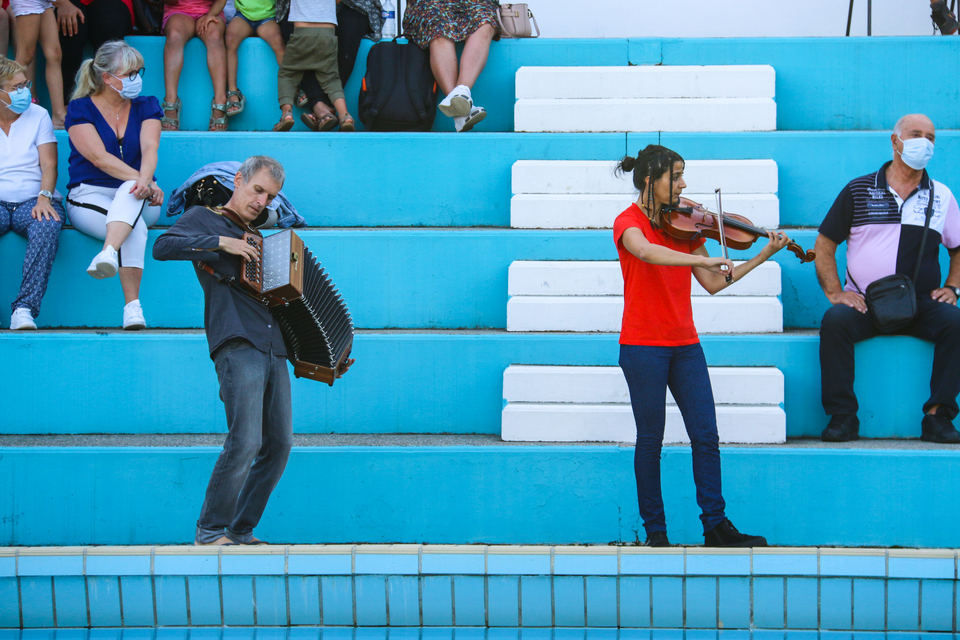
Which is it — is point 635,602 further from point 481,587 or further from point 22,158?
point 22,158

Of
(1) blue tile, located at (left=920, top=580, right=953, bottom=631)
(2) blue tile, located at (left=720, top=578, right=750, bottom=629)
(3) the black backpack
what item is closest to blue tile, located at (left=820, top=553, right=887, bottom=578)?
(1) blue tile, located at (left=920, top=580, right=953, bottom=631)

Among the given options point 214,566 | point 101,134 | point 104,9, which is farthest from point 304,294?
point 104,9

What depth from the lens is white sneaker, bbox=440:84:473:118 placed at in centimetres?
460

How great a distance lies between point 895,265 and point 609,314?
1.20m

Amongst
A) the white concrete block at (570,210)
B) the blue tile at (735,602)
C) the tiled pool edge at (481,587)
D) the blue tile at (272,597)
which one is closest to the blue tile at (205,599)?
the tiled pool edge at (481,587)

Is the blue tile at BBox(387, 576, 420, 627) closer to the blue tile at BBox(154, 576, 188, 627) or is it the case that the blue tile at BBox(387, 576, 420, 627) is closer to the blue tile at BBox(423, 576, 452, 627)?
the blue tile at BBox(423, 576, 452, 627)

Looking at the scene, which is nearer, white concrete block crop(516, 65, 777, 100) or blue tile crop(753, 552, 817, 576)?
blue tile crop(753, 552, 817, 576)

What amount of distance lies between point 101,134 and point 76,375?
1.16 metres

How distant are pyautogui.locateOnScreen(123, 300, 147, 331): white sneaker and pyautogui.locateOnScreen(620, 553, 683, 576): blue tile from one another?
2.46 m

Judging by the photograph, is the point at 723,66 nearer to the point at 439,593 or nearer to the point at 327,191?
the point at 327,191

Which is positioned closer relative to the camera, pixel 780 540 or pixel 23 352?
pixel 780 540

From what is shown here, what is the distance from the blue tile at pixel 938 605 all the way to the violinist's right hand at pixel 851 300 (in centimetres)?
131

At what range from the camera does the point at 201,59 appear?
16.8ft

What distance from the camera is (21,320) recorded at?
12.6 ft
